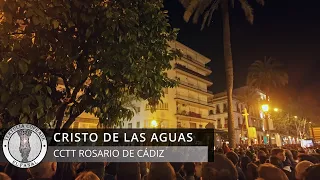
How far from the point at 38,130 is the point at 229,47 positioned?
16201 millimetres

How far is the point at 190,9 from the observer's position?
18938 millimetres

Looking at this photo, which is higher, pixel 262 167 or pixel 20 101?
pixel 20 101

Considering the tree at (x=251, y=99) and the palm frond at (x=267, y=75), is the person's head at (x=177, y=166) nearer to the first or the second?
the palm frond at (x=267, y=75)

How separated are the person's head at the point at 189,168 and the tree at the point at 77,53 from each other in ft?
6.96

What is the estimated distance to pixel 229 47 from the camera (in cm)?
1873

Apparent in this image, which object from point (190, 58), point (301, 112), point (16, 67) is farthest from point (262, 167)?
point (301, 112)

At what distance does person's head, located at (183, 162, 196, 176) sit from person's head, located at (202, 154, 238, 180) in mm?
2800

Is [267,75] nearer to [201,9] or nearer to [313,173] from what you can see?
[201,9]

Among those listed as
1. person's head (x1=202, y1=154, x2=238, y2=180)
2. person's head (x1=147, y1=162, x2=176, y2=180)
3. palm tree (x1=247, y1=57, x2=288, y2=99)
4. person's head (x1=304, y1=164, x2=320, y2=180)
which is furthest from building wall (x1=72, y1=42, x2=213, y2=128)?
person's head (x1=304, y1=164, x2=320, y2=180)

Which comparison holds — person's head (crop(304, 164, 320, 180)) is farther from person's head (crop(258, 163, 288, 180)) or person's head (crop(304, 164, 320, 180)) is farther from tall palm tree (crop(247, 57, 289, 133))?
tall palm tree (crop(247, 57, 289, 133))

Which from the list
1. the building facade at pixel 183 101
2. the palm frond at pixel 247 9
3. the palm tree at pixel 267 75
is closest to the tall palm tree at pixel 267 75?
the palm tree at pixel 267 75

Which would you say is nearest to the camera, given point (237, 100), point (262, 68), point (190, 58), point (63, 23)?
point (63, 23)

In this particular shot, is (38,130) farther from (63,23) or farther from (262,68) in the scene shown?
(262,68)

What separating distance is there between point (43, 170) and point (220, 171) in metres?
Result: 3.77
